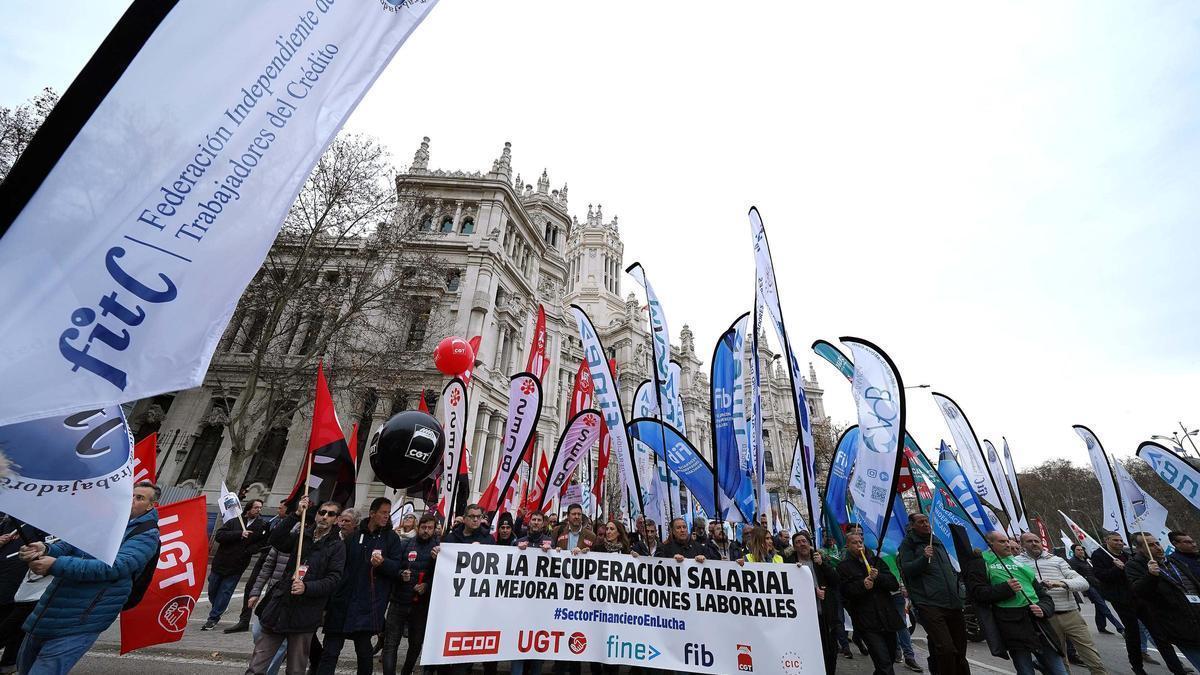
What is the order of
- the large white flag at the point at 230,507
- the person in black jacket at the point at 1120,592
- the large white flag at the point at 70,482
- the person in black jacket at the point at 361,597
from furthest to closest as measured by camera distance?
the large white flag at the point at 230,507, the person in black jacket at the point at 1120,592, the person in black jacket at the point at 361,597, the large white flag at the point at 70,482

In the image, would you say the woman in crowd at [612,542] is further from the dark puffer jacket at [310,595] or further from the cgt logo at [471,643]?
the dark puffer jacket at [310,595]

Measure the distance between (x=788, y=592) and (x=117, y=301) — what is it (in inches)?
266

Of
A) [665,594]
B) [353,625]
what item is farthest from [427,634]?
[665,594]

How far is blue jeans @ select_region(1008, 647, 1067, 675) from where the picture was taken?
5.53m

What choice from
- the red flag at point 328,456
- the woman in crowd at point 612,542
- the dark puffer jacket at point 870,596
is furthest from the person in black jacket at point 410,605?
the dark puffer jacket at point 870,596

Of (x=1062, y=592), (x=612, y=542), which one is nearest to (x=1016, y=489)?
(x=1062, y=592)

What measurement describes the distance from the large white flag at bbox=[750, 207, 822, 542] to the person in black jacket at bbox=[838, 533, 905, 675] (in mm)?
719

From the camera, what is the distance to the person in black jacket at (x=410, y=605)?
5.71m

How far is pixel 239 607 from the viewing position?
1029 centimetres

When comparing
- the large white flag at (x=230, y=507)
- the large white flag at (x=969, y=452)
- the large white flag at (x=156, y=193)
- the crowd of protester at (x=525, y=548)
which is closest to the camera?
the large white flag at (x=156, y=193)

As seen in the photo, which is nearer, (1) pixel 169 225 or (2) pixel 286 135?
(1) pixel 169 225

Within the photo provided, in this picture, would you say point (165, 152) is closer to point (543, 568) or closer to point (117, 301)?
point (117, 301)

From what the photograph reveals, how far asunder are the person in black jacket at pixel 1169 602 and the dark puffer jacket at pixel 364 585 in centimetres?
984

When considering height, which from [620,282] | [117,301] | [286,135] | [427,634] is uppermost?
[620,282]
